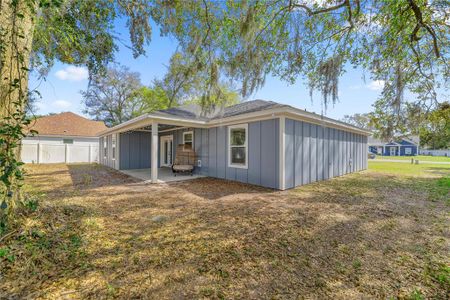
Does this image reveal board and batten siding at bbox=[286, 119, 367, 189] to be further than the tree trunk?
Yes

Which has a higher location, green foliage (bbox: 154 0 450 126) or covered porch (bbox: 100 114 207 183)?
green foliage (bbox: 154 0 450 126)

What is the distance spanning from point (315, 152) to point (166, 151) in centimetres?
842

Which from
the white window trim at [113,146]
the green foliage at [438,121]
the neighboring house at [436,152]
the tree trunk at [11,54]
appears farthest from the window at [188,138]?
the neighboring house at [436,152]

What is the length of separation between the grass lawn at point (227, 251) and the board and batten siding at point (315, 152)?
2082 millimetres

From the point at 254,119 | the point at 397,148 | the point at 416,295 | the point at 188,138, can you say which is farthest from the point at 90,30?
the point at 397,148

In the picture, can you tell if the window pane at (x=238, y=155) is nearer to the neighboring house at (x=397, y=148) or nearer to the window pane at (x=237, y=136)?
the window pane at (x=237, y=136)

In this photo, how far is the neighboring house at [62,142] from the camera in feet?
49.7

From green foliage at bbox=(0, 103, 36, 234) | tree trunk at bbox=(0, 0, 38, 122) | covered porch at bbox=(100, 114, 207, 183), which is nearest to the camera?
green foliage at bbox=(0, 103, 36, 234)

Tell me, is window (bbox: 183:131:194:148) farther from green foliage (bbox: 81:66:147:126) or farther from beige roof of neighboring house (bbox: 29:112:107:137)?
green foliage (bbox: 81:66:147:126)

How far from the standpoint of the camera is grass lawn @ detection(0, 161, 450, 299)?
1.93 metres

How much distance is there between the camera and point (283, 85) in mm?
7508

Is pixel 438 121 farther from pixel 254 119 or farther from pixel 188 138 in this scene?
pixel 188 138

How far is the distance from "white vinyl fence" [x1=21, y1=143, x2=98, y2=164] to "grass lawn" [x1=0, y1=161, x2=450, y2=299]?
1452 centimetres

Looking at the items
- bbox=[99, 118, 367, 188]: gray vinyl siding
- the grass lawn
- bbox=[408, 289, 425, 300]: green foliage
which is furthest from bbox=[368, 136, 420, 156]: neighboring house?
bbox=[408, 289, 425, 300]: green foliage
